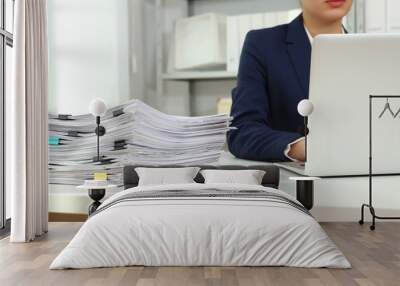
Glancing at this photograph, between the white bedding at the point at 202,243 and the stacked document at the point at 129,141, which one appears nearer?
the white bedding at the point at 202,243

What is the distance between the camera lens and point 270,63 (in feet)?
17.3

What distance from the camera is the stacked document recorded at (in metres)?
5.33

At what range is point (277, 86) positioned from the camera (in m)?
5.25

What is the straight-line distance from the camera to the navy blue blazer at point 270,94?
521 centimetres

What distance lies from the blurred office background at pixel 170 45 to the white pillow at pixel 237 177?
21.2 inches

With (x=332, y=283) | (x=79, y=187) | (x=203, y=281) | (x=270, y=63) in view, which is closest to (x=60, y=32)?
(x=79, y=187)

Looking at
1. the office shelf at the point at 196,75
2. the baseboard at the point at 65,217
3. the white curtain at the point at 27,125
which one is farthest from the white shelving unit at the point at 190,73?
the baseboard at the point at 65,217

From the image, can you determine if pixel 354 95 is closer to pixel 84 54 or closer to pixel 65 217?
pixel 84 54

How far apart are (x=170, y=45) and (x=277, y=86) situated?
0.93 m

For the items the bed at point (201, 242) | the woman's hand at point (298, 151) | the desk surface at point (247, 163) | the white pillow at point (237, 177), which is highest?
the woman's hand at point (298, 151)

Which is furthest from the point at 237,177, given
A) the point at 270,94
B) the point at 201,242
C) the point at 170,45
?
the point at 201,242

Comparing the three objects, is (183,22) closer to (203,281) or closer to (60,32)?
(60,32)

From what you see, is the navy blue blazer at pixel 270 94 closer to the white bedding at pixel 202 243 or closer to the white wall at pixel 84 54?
the white wall at pixel 84 54

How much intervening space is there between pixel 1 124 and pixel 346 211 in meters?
2.89
